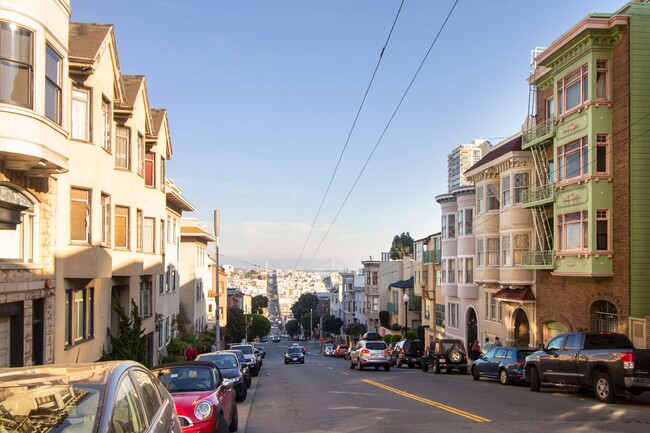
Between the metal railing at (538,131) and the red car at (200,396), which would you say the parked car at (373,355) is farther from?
the red car at (200,396)

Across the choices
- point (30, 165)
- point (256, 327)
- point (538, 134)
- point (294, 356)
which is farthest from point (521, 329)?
point (256, 327)

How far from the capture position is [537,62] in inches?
1204

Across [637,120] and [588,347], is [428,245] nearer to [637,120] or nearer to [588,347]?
[637,120]

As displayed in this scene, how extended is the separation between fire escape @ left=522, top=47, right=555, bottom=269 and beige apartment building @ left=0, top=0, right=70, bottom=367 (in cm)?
2277

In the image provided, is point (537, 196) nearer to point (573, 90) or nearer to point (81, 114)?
point (573, 90)

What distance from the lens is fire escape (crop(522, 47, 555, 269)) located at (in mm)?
30919

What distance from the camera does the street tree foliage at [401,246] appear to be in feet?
371

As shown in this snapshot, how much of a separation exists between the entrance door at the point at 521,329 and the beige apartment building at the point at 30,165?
2721cm

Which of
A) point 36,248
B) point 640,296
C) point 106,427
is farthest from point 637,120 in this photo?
point 106,427

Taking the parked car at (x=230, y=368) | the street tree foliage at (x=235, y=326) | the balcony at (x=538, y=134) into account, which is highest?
the balcony at (x=538, y=134)

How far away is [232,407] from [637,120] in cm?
2011

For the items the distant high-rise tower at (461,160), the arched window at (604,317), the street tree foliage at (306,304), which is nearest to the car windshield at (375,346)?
the arched window at (604,317)

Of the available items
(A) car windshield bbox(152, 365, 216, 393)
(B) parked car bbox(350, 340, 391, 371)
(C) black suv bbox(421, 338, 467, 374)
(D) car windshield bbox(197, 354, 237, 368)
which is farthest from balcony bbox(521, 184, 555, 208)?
(A) car windshield bbox(152, 365, 216, 393)

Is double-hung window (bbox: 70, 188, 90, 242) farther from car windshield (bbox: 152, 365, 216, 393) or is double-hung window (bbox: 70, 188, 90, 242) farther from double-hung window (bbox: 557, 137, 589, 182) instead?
double-hung window (bbox: 557, 137, 589, 182)
